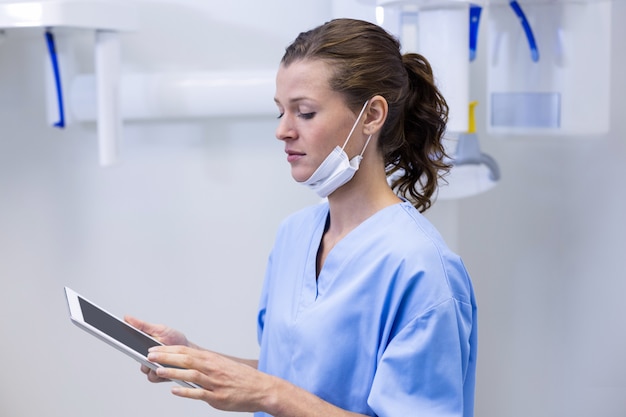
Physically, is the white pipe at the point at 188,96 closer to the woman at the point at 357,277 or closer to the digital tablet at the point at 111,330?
the woman at the point at 357,277

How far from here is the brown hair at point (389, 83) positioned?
959 mm

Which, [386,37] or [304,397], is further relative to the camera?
[386,37]

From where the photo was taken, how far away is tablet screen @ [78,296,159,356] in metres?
0.88

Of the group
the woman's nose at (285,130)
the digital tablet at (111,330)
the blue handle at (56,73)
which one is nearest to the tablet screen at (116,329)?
the digital tablet at (111,330)

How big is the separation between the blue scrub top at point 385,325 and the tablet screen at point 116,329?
18 cm

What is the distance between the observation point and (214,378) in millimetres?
848

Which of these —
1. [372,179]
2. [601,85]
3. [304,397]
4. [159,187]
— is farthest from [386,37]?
[159,187]

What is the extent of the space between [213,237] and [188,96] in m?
0.30

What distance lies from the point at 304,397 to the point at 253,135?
2.69ft

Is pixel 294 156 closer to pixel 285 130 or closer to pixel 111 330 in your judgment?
pixel 285 130

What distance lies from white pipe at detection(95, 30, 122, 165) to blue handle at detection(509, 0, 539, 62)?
0.71 meters

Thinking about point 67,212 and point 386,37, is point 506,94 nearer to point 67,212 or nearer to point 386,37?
point 386,37

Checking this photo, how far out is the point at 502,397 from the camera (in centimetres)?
175

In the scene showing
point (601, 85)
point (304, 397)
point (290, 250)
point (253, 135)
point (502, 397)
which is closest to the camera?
point (304, 397)
